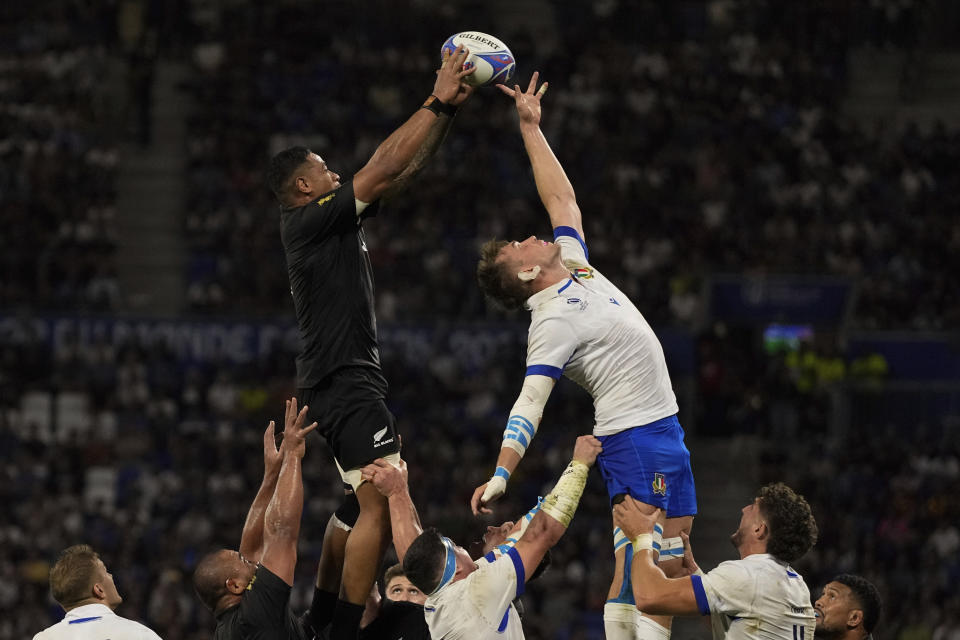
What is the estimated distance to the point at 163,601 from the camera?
53.7 feet

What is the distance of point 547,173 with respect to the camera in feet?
26.1

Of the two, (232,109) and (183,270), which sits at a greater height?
(232,109)

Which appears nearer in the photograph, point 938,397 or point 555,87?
point 938,397

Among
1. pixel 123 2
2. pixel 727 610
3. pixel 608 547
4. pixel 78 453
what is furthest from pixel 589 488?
pixel 123 2

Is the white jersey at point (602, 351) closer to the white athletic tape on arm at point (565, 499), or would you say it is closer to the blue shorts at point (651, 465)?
the blue shorts at point (651, 465)

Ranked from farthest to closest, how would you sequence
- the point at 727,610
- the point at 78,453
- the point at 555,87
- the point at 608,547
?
the point at 555,87 < the point at 78,453 < the point at 608,547 < the point at 727,610

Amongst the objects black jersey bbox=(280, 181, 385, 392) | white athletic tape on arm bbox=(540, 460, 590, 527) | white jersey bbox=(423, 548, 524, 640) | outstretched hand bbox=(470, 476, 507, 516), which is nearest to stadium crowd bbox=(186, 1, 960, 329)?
black jersey bbox=(280, 181, 385, 392)

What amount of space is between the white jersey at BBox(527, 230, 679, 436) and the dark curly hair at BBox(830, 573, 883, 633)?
1.28 meters

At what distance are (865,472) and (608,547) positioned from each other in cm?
356

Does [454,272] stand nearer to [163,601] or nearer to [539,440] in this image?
[539,440]

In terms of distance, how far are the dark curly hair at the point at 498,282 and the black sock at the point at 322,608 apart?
6.20 feet

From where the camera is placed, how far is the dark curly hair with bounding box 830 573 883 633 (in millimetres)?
7191

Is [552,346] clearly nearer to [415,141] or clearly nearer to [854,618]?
[415,141]

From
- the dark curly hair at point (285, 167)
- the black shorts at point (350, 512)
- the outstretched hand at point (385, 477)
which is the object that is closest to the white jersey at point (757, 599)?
the outstretched hand at point (385, 477)
